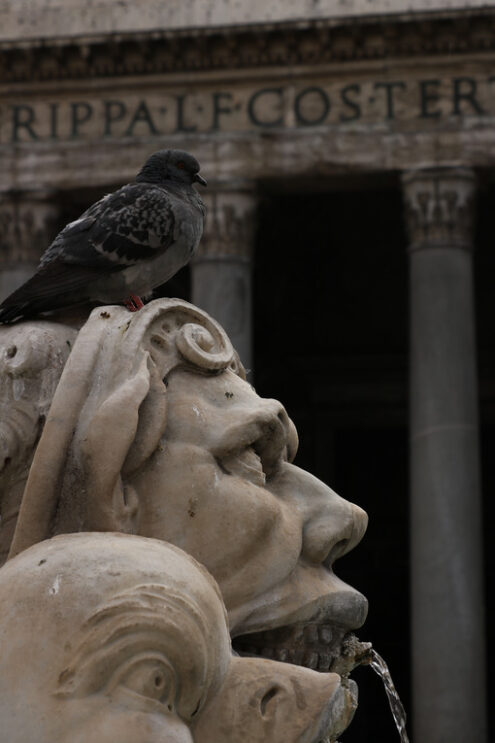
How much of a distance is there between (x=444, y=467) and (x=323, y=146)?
4.81 metres

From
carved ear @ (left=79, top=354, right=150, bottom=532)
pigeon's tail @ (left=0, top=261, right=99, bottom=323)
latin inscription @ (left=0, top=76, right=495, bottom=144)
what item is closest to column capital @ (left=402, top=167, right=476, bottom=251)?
latin inscription @ (left=0, top=76, right=495, bottom=144)

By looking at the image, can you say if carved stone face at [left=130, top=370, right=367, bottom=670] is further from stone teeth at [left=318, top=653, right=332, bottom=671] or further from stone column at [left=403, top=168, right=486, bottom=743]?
stone column at [left=403, top=168, right=486, bottom=743]

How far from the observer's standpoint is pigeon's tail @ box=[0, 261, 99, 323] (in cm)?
400

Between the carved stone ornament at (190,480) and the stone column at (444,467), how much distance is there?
1861 cm

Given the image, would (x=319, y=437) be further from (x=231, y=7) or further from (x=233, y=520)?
(x=233, y=520)

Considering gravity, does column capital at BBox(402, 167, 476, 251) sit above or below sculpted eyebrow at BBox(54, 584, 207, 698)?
above

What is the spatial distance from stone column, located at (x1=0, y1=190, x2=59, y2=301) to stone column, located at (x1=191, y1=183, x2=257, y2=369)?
214 centimetres

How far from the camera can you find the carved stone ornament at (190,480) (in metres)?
3.37

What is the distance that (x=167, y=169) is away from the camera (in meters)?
5.26

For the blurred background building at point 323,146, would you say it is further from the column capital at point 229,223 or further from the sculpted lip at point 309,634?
the sculpted lip at point 309,634

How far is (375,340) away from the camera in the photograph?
30734 mm

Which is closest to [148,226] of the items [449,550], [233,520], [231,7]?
[233,520]

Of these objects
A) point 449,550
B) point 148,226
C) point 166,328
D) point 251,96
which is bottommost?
point 449,550

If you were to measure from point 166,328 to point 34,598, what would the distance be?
2.90 feet
